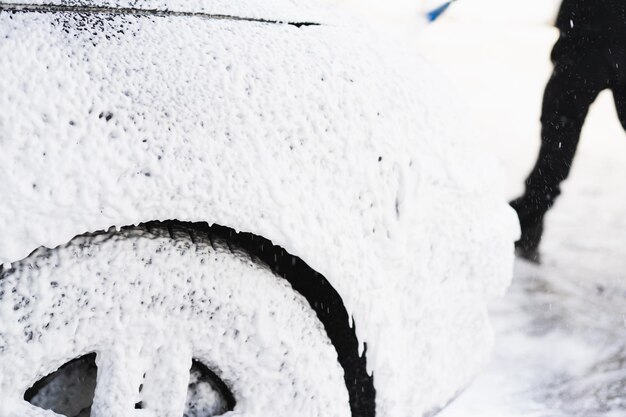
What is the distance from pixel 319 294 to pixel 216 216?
26cm

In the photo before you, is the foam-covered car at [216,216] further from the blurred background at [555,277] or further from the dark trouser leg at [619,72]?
the dark trouser leg at [619,72]

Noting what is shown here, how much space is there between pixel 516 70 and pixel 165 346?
294 inches

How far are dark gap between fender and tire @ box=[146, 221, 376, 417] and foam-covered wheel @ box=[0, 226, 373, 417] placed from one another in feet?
0.03

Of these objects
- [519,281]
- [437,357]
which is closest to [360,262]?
[437,357]

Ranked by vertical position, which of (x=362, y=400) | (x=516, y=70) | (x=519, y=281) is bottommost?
(x=362, y=400)

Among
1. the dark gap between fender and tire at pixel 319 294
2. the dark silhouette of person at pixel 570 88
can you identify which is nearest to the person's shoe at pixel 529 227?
the dark silhouette of person at pixel 570 88

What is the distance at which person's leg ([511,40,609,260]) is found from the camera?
3.14 metres

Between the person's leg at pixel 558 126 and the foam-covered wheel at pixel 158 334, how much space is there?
242 cm

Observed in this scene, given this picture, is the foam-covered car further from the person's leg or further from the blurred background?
the person's leg

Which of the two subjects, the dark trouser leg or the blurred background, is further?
the dark trouser leg

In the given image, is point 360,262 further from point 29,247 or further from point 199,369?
point 29,247

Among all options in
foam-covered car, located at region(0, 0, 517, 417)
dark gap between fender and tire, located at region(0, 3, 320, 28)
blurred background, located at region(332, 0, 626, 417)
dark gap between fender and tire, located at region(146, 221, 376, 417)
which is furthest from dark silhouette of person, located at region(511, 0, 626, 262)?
dark gap between fender and tire, located at region(146, 221, 376, 417)

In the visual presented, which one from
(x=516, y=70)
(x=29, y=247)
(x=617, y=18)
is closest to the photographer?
(x=29, y=247)

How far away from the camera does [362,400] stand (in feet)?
4.34
